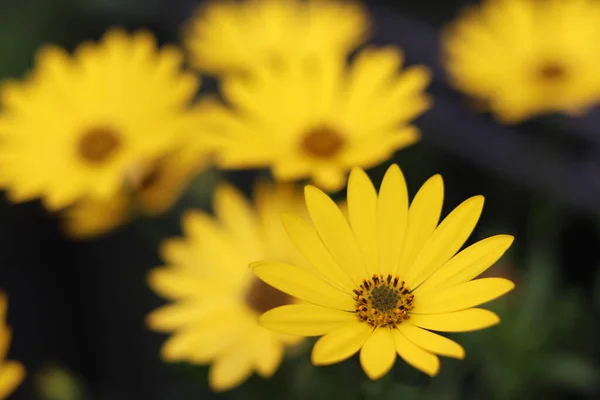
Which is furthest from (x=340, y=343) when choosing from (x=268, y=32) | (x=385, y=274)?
(x=268, y=32)

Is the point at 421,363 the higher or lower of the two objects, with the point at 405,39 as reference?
lower

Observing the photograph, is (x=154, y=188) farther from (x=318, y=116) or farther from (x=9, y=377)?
(x=9, y=377)

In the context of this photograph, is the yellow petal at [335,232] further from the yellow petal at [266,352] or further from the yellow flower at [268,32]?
the yellow flower at [268,32]

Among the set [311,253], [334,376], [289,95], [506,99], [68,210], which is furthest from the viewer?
[68,210]

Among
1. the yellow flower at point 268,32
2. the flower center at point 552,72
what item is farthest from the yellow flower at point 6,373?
the flower center at point 552,72

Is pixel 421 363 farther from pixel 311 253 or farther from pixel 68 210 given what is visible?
pixel 68 210

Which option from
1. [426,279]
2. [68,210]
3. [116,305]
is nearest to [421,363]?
[426,279]
